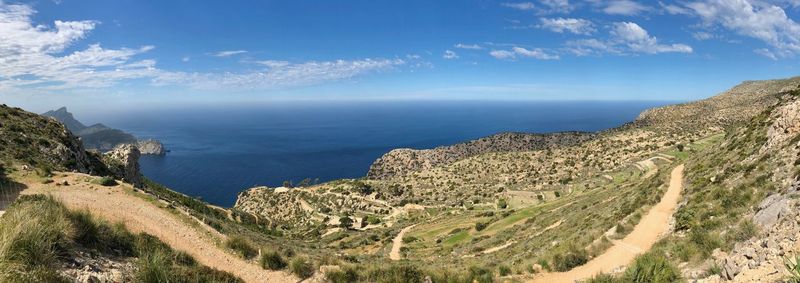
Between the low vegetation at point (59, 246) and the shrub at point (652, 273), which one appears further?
the shrub at point (652, 273)

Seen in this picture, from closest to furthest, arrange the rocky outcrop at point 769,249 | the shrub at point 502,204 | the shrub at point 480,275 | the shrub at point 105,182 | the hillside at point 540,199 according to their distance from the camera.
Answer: the rocky outcrop at point 769,249 → the shrub at point 480,275 → the hillside at point 540,199 → the shrub at point 105,182 → the shrub at point 502,204

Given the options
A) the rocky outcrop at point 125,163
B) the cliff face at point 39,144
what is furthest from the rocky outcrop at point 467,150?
the cliff face at point 39,144

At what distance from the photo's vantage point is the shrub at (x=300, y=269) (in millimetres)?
11891

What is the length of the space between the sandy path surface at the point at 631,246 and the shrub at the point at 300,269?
8043mm

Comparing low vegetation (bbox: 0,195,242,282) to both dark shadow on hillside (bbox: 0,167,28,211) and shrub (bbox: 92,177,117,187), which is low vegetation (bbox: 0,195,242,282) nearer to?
dark shadow on hillside (bbox: 0,167,28,211)

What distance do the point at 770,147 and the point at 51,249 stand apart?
87.5 ft

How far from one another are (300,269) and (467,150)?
102419 mm

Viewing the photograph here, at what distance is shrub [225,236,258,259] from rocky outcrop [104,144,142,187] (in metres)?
33.7

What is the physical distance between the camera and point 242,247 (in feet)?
45.0

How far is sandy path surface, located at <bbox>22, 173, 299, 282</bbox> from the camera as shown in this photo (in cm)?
1236

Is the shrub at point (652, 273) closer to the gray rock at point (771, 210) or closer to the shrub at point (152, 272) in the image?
the gray rock at point (771, 210)

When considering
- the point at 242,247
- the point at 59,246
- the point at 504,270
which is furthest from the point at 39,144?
the point at 504,270

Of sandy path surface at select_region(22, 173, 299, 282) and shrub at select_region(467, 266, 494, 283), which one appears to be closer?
sandy path surface at select_region(22, 173, 299, 282)

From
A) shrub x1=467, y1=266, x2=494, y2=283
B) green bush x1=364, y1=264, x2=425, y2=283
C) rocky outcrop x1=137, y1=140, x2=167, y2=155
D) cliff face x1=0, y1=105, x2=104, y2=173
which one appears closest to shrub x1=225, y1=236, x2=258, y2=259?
green bush x1=364, y1=264, x2=425, y2=283
